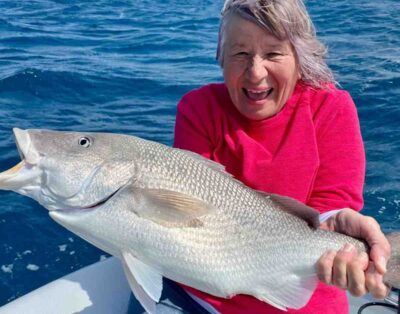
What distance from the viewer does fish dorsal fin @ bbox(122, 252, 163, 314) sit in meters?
2.54

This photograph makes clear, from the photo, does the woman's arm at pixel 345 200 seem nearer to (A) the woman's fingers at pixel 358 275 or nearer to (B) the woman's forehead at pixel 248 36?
(A) the woman's fingers at pixel 358 275

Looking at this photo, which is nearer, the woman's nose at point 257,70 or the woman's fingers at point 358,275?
the woman's fingers at point 358,275

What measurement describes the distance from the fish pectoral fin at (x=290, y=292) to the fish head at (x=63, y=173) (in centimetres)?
84

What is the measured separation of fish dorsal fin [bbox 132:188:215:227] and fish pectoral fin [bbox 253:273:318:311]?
1.73 ft

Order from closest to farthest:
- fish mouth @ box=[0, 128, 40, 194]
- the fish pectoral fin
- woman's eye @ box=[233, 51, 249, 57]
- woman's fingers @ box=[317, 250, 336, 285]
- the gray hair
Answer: fish mouth @ box=[0, 128, 40, 194] → woman's fingers @ box=[317, 250, 336, 285] → the fish pectoral fin → the gray hair → woman's eye @ box=[233, 51, 249, 57]

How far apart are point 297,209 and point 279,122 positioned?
68 cm

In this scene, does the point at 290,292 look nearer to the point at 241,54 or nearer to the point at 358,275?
the point at 358,275

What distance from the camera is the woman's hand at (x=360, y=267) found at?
2.48 metres

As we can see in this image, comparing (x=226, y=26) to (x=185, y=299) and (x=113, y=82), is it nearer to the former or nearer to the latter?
(x=185, y=299)

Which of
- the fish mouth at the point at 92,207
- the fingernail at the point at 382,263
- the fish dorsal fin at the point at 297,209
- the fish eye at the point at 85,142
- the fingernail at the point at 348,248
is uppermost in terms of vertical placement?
the fish eye at the point at 85,142

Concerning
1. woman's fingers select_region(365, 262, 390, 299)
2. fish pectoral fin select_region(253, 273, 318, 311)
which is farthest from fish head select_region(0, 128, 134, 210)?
woman's fingers select_region(365, 262, 390, 299)

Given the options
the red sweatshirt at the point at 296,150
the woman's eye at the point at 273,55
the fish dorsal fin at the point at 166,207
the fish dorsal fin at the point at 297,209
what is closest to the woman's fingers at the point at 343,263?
the fish dorsal fin at the point at 297,209

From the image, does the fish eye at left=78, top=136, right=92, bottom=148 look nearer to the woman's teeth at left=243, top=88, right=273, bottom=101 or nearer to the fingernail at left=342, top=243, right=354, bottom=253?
the woman's teeth at left=243, top=88, right=273, bottom=101

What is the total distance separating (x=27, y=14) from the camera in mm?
15594
